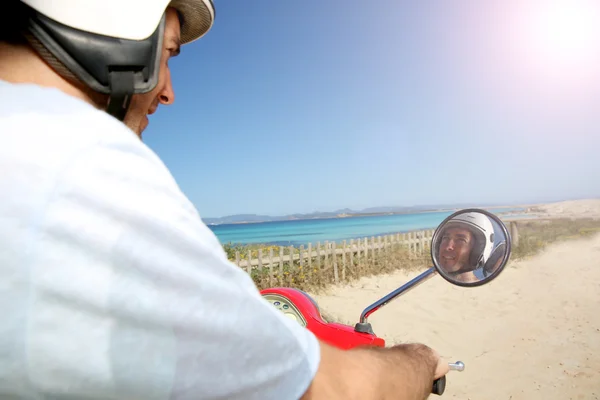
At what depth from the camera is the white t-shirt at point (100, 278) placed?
52 cm

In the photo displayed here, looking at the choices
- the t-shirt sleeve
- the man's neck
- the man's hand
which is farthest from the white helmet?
the man's hand

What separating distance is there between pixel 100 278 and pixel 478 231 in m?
1.41

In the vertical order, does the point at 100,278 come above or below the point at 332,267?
above

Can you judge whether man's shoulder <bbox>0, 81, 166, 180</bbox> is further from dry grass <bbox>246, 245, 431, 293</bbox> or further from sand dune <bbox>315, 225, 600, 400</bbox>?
dry grass <bbox>246, 245, 431, 293</bbox>

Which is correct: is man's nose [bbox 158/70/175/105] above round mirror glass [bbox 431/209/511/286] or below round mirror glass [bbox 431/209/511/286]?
above

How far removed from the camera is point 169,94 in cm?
114

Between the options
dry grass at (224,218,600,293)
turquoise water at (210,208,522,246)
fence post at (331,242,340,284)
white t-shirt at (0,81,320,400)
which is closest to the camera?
white t-shirt at (0,81,320,400)

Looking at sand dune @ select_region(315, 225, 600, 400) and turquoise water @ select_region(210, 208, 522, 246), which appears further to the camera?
turquoise water @ select_region(210, 208, 522, 246)

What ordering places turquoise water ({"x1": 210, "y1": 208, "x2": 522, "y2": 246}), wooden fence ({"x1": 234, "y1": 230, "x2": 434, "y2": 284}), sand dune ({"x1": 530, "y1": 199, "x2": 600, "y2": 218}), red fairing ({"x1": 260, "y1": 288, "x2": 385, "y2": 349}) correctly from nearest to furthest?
red fairing ({"x1": 260, "y1": 288, "x2": 385, "y2": 349}), wooden fence ({"x1": 234, "y1": 230, "x2": 434, "y2": 284}), sand dune ({"x1": 530, "y1": 199, "x2": 600, "y2": 218}), turquoise water ({"x1": 210, "y1": 208, "x2": 522, "y2": 246})

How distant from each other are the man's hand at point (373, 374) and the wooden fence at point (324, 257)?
7.27 meters

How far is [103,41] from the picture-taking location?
857 millimetres

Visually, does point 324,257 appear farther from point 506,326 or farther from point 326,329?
point 326,329

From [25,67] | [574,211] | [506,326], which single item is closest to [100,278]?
[25,67]

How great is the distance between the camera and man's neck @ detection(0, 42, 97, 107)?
80 cm
